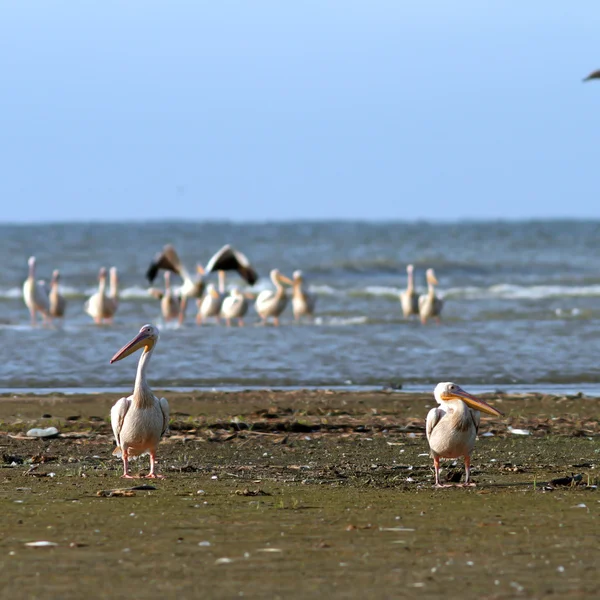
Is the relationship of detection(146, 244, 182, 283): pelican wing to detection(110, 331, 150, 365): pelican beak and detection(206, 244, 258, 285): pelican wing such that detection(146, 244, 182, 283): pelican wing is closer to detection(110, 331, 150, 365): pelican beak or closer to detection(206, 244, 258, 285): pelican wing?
detection(206, 244, 258, 285): pelican wing

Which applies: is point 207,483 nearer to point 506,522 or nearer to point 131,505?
point 131,505

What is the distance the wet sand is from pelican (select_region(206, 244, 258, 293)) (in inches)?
498

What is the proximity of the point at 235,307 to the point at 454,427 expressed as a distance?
1731 centimetres

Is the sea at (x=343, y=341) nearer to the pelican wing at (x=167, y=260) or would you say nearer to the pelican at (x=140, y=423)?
the pelican wing at (x=167, y=260)

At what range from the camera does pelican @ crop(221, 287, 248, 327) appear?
82.1 ft

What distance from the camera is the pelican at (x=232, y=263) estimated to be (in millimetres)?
24422

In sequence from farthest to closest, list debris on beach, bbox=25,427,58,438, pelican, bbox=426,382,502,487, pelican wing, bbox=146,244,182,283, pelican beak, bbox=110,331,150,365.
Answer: pelican wing, bbox=146,244,182,283 → debris on beach, bbox=25,427,58,438 → pelican beak, bbox=110,331,150,365 → pelican, bbox=426,382,502,487

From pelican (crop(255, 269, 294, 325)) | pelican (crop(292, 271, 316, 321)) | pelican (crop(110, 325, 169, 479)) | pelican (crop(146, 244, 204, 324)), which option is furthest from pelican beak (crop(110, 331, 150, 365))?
pelican (crop(292, 271, 316, 321))

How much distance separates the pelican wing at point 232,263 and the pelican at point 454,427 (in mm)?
16083

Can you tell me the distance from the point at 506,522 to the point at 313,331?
15565 millimetres

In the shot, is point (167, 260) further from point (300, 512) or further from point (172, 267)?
point (300, 512)

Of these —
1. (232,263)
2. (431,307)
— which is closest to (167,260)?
(232,263)

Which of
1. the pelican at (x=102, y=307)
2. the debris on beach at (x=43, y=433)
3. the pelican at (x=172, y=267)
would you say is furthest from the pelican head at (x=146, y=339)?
the pelican at (x=102, y=307)

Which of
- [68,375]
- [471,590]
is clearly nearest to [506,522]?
[471,590]
